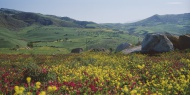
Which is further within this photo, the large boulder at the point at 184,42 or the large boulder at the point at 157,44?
the large boulder at the point at 184,42

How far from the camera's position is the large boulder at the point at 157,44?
36312 mm

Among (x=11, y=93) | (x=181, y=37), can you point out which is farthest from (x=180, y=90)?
(x=181, y=37)

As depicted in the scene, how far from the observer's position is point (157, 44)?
37.2m

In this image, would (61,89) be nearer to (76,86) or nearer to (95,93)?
(76,86)

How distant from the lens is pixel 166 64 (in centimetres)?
2161

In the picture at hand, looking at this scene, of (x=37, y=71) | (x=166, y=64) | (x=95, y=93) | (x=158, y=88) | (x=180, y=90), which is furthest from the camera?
(x=166, y=64)

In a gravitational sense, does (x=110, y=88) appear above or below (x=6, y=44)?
above

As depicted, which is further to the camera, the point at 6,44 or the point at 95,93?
the point at 6,44

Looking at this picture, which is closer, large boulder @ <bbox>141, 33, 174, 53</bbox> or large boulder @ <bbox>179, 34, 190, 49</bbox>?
large boulder @ <bbox>141, 33, 174, 53</bbox>

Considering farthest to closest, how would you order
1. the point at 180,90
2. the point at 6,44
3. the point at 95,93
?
the point at 6,44 < the point at 180,90 < the point at 95,93

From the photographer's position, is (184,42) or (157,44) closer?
(157,44)

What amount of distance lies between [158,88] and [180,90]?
4.16ft

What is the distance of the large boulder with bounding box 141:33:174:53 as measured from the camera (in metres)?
36.3

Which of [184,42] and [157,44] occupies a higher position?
[184,42]
